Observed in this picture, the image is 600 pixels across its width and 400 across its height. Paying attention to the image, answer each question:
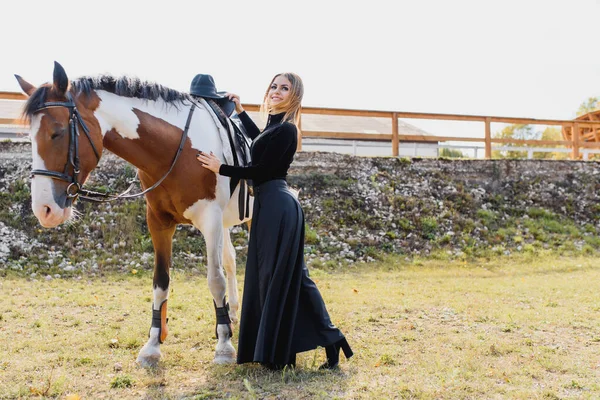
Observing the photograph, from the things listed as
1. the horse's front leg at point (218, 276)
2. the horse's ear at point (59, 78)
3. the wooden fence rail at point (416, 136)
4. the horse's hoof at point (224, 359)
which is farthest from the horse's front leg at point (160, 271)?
the wooden fence rail at point (416, 136)

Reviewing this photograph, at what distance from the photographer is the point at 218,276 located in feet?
12.8

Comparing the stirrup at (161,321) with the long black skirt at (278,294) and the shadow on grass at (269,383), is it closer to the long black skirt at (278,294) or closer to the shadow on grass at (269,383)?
the shadow on grass at (269,383)

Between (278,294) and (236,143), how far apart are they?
1.59 m

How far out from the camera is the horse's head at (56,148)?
3.09m

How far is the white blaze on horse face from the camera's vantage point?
10.0 ft

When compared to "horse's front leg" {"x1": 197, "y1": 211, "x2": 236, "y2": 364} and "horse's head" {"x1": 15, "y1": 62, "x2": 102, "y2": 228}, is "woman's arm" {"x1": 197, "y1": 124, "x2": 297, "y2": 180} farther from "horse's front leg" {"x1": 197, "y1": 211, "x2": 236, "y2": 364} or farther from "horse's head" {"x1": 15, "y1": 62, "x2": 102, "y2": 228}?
"horse's head" {"x1": 15, "y1": 62, "x2": 102, "y2": 228}

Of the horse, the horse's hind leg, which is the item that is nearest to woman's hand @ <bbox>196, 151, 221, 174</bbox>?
the horse

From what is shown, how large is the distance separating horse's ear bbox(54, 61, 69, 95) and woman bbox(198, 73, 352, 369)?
41.1 inches

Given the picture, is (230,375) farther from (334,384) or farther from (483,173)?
(483,173)

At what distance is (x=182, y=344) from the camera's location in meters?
4.36

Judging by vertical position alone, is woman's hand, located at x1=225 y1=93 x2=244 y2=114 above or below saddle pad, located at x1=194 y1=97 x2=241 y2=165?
above

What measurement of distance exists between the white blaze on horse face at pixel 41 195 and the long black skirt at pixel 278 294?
1310 mm

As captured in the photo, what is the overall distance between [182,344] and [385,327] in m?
2.02

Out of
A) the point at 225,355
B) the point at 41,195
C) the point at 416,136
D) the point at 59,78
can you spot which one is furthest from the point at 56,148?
the point at 416,136
